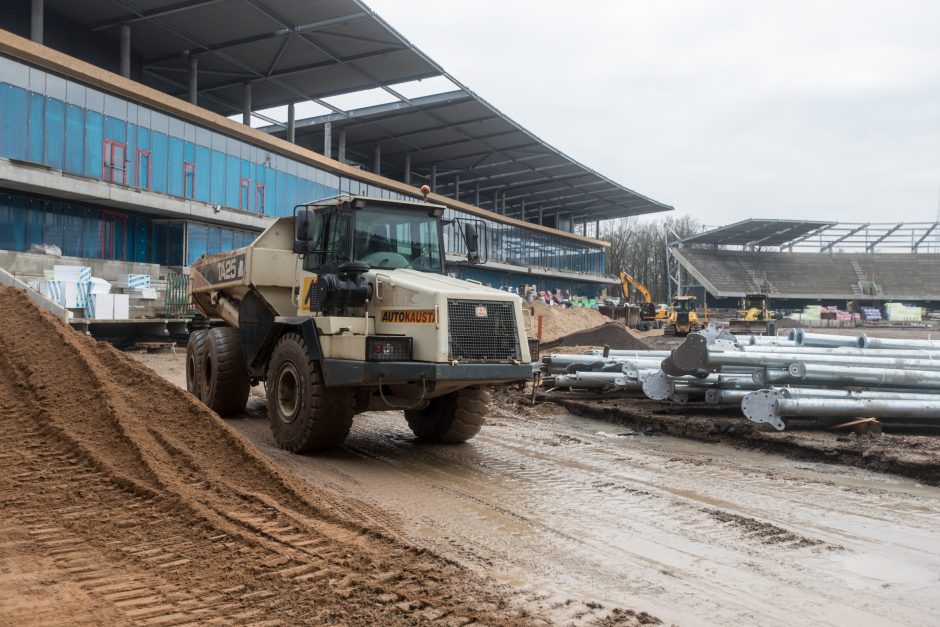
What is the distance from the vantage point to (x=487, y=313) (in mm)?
7742

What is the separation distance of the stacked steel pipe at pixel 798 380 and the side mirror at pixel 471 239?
10.2 ft

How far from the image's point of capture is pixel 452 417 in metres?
8.97

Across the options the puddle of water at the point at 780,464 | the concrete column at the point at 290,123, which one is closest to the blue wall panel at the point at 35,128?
the concrete column at the point at 290,123

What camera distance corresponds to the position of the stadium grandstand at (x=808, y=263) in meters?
70.8

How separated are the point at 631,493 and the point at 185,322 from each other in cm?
2037

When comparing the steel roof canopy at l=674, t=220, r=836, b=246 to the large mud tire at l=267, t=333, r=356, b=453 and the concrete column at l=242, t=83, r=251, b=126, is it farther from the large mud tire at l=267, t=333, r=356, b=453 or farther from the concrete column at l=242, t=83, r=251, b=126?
the large mud tire at l=267, t=333, r=356, b=453

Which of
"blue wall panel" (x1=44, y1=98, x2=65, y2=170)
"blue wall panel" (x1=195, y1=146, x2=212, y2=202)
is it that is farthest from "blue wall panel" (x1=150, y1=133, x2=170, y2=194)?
"blue wall panel" (x1=44, y1=98, x2=65, y2=170)

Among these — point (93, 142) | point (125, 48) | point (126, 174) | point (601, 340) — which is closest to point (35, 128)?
point (93, 142)

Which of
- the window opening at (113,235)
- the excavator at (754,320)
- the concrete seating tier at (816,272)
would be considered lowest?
the excavator at (754,320)

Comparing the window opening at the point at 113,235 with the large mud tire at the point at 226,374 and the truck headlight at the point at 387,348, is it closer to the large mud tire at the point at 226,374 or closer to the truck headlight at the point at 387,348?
the large mud tire at the point at 226,374

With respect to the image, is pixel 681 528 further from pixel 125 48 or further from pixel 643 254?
pixel 643 254

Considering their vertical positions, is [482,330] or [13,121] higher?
[13,121]

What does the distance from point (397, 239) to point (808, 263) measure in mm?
75175

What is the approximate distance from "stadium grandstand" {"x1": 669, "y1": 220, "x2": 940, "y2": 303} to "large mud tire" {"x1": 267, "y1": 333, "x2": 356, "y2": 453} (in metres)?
65.9
